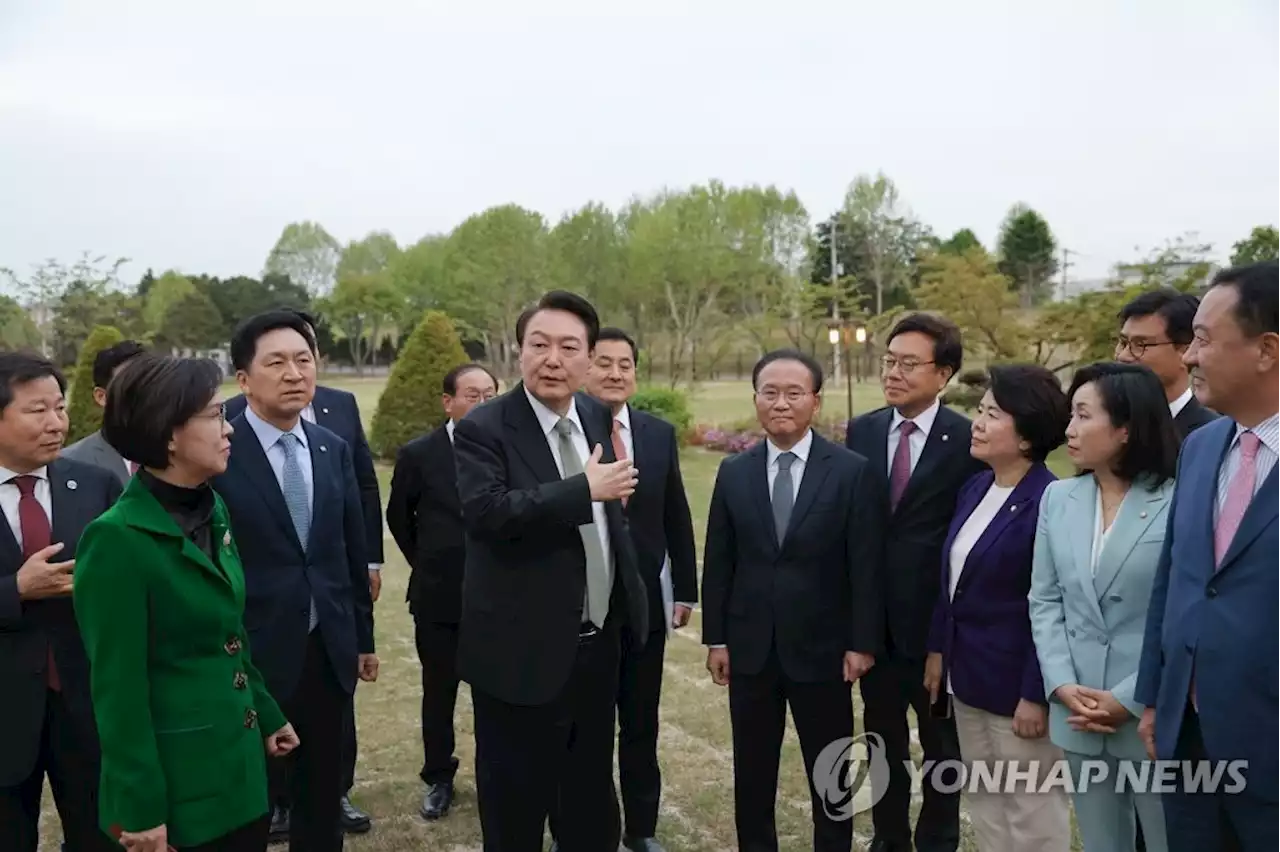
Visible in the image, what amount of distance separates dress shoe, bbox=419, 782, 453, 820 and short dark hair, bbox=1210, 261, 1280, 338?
363cm

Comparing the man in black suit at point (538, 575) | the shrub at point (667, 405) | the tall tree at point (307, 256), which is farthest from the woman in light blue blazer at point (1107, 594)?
the tall tree at point (307, 256)

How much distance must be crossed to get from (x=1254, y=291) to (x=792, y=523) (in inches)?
63.5

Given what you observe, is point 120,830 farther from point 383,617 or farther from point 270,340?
point 383,617

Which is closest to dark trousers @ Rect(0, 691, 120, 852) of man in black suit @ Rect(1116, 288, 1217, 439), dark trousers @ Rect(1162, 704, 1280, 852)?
dark trousers @ Rect(1162, 704, 1280, 852)

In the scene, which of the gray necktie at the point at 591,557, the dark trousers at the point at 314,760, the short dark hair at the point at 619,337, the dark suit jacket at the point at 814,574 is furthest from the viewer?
the short dark hair at the point at 619,337

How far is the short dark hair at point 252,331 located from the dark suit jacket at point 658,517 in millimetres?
1444

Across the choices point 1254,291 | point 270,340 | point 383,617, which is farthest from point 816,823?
point 383,617

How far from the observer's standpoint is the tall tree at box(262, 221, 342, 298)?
60.7 meters

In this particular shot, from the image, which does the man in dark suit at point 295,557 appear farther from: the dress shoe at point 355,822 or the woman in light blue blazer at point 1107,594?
the woman in light blue blazer at point 1107,594

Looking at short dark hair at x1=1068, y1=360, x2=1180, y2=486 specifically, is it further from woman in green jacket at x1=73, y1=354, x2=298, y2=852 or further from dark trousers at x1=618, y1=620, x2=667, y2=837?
woman in green jacket at x1=73, y1=354, x2=298, y2=852

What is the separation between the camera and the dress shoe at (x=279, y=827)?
12.5ft

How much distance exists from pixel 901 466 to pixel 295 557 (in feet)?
7.59

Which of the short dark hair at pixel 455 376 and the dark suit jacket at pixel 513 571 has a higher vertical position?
the short dark hair at pixel 455 376

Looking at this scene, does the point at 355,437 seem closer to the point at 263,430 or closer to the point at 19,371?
the point at 263,430
